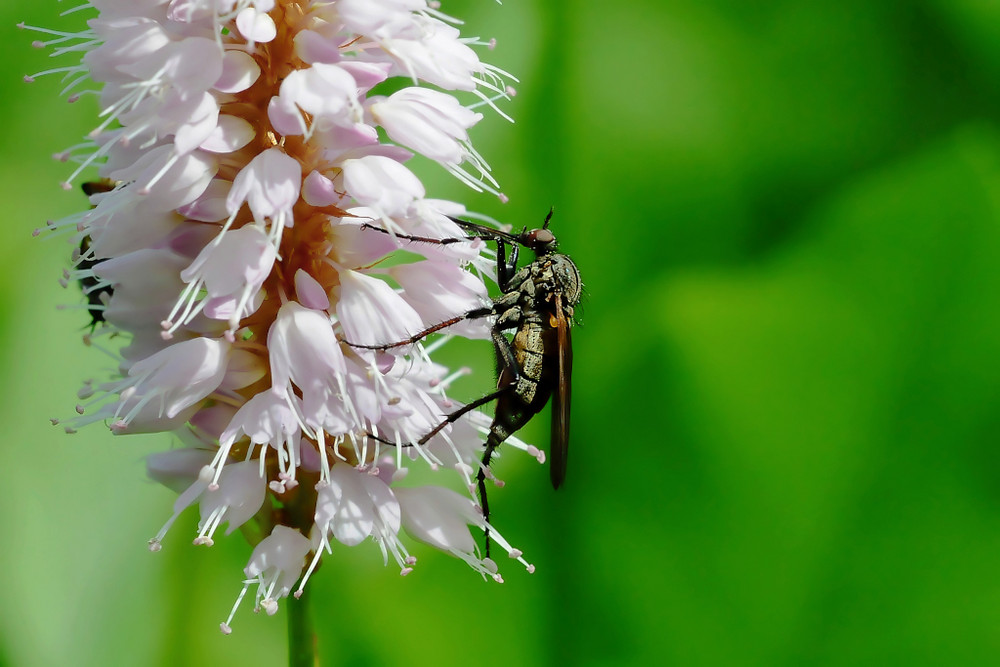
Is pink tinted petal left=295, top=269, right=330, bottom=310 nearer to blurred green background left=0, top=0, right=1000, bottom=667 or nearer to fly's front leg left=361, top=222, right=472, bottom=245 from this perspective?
fly's front leg left=361, top=222, right=472, bottom=245

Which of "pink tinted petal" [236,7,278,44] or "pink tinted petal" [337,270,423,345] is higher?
"pink tinted petal" [236,7,278,44]

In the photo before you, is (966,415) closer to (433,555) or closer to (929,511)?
(929,511)

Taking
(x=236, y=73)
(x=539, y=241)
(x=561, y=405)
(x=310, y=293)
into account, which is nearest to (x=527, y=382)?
(x=561, y=405)

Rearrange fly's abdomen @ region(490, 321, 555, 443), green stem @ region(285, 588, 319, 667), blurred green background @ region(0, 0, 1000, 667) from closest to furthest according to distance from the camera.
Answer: green stem @ region(285, 588, 319, 667) → fly's abdomen @ region(490, 321, 555, 443) → blurred green background @ region(0, 0, 1000, 667)

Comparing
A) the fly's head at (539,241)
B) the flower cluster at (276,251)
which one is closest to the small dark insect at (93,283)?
the flower cluster at (276,251)

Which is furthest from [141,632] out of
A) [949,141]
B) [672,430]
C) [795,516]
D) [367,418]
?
[949,141]

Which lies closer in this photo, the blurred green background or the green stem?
the green stem

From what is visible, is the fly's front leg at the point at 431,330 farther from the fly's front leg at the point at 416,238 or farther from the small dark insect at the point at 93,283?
the small dark insect at the point at 93,283

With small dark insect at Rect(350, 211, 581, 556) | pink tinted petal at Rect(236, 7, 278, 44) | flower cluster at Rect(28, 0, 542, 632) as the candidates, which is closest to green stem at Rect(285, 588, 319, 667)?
flower cluster at Rect(28, 0, 542, 632)
